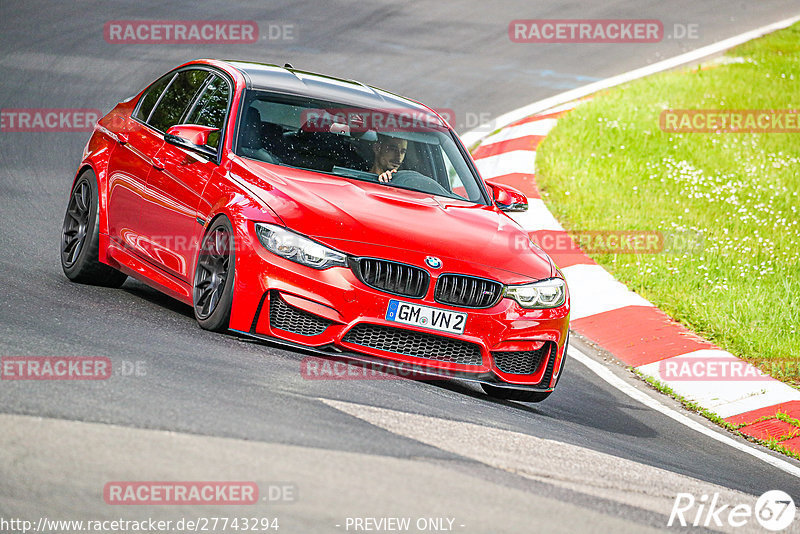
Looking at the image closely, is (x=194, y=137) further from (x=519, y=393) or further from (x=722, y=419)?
(x=722, y=419)

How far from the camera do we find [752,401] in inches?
327

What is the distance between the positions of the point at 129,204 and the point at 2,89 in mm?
7057

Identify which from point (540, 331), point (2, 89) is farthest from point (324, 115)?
point (2, 89)

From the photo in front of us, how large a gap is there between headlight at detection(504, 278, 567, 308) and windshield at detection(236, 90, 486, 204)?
115 centimetres

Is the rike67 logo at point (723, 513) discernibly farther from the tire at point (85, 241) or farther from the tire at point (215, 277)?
the tire at point (85, 241)

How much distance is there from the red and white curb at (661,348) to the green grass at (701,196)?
22 cm

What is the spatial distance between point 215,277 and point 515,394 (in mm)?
1941

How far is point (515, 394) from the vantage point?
7191 mm

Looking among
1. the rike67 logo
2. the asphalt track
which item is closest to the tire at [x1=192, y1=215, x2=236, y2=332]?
the asphalt track

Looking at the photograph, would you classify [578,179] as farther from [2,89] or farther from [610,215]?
[2,89]

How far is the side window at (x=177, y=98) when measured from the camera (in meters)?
8.13

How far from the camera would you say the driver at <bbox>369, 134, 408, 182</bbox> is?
7.63m

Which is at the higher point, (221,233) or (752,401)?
(221,233)

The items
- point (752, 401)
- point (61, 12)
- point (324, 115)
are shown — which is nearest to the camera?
point (324, 115)
